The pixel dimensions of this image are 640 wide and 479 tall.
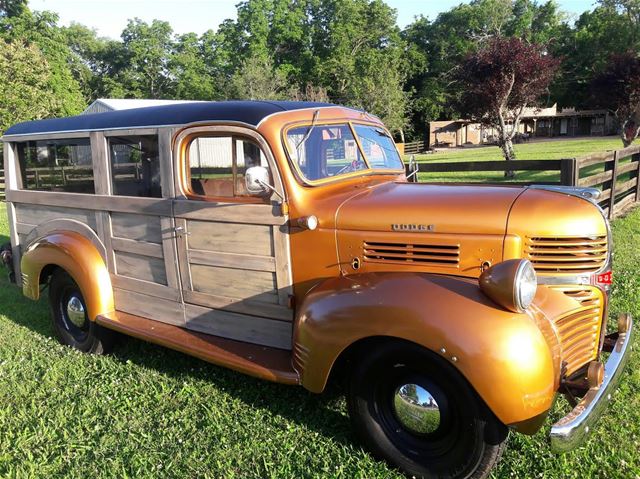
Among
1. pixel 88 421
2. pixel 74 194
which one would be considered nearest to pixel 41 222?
pixel 74 194

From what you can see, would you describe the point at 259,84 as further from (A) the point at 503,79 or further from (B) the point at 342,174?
(B) the point at 342,174

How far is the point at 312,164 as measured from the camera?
11.3ft

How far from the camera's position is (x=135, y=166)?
13.0 feet

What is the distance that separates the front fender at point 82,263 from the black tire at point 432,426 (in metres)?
2.42

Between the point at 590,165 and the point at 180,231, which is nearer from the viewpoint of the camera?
the point at 180,231

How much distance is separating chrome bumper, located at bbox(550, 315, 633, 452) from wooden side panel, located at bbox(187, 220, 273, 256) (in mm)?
1910

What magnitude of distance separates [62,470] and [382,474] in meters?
1.87

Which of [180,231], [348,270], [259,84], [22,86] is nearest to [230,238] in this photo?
[180,231]

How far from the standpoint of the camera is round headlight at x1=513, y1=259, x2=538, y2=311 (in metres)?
2.38

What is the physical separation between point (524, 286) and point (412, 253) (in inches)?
27.8

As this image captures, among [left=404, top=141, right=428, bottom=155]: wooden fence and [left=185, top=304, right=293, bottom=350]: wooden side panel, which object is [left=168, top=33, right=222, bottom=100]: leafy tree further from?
[left=185, top=304, right=293, bottom=350]: wooden side panel

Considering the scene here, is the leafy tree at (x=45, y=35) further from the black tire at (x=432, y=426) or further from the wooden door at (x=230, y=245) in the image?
the black tire at (x=432, y=426)

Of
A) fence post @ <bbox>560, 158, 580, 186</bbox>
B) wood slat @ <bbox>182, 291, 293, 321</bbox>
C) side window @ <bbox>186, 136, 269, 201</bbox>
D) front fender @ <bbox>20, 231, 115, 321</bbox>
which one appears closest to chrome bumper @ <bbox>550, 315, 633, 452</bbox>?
wood slat @ <bbox>182, 291, 293, 321</bbox>

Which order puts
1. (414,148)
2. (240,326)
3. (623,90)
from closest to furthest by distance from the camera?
(240,326)
(623,90)
(414,148)
